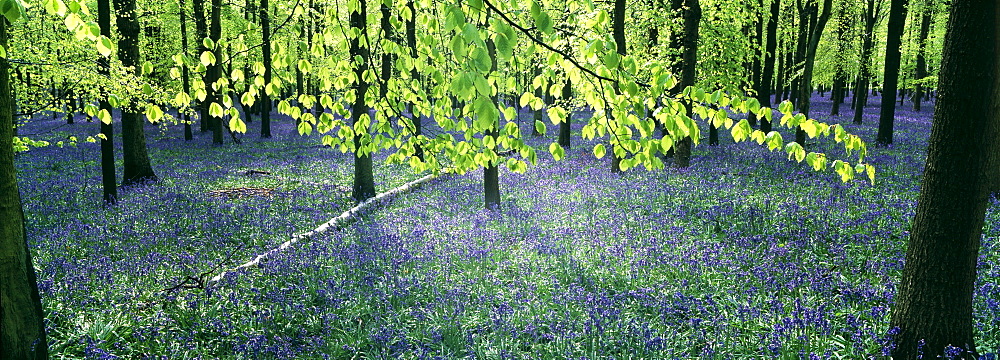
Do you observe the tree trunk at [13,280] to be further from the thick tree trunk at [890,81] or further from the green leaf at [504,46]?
the thick tree trunk at [890,81]

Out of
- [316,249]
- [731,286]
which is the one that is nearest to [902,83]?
[731,286]

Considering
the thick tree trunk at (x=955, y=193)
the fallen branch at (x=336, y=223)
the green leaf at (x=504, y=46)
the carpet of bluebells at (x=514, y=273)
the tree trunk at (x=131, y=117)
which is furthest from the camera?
the tree trunk at (x=131, y=117)

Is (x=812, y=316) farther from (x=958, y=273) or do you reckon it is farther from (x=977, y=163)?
(x=977, y=163)

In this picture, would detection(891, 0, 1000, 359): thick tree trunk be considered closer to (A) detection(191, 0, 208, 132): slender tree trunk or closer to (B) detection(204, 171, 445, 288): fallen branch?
(B) detection(204, 171, 445, 288): fallen branch

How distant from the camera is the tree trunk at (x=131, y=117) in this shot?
42.5ft

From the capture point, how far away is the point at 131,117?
14125mm

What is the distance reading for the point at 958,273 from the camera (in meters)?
3.98

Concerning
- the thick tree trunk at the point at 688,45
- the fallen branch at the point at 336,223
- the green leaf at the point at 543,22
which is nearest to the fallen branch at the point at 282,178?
the fallen branch at the point at 336,223

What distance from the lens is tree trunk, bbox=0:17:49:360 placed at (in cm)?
406

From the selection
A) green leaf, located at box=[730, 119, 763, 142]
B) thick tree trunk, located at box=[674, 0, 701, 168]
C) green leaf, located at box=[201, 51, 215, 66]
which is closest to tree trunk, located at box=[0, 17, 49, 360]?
green leaf, located at box=[201, 51, 215, 66]

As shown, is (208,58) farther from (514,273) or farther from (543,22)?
(514,273)

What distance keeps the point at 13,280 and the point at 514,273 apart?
17.1 ft

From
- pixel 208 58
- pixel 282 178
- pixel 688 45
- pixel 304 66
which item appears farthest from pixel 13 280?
pixel 688 45

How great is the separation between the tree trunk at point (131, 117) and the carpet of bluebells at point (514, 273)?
241cm
